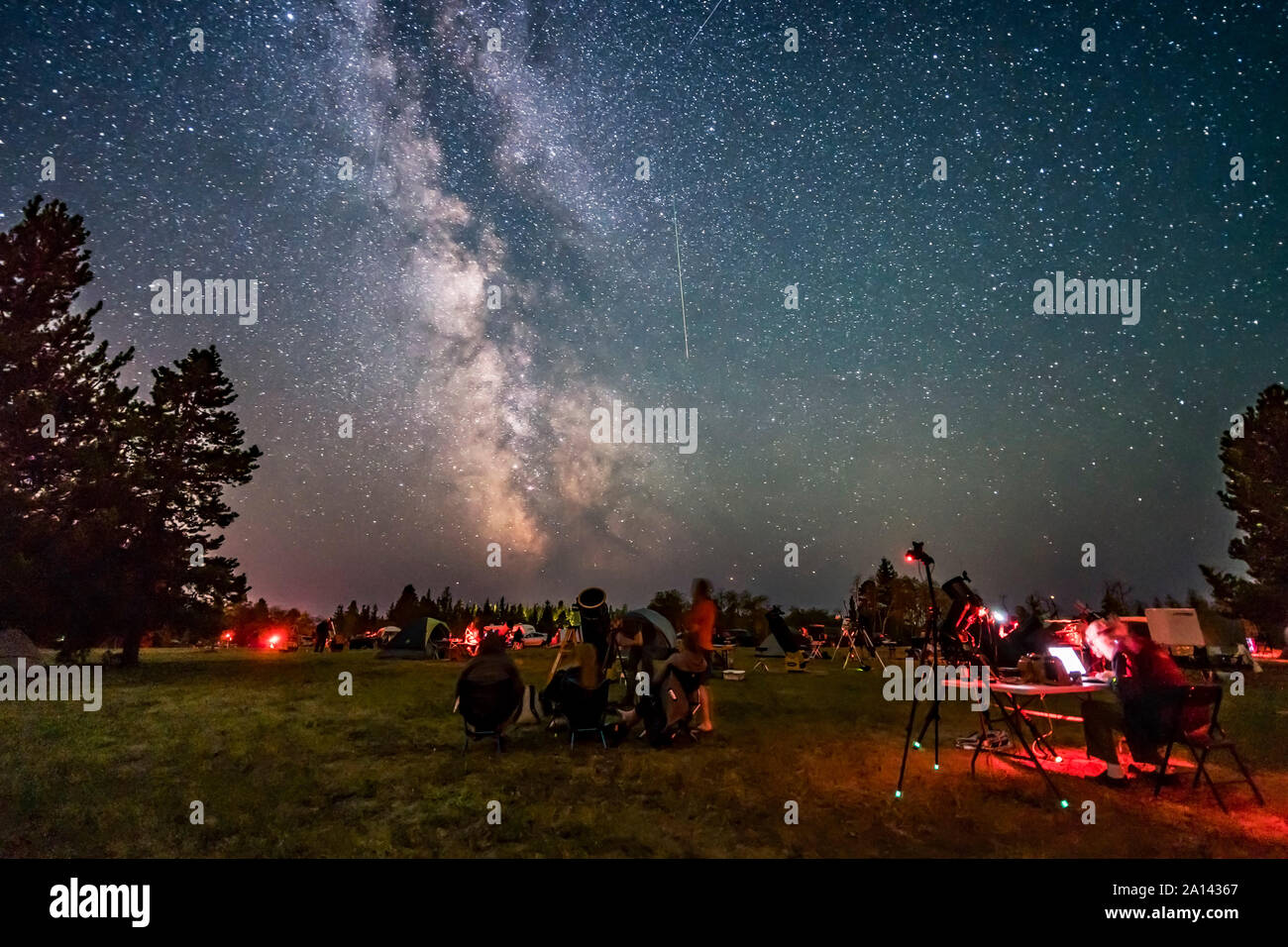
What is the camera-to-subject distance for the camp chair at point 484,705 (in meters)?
7.52

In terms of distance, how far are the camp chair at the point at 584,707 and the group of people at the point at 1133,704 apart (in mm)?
5911

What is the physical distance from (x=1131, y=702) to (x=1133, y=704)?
0.08 feet

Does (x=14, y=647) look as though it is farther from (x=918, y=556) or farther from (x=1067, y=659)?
(x=1067, y=659)

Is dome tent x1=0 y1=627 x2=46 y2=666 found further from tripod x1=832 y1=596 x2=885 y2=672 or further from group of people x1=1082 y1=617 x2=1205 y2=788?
tripod x1=832 y1=596 x2=885 y2=672

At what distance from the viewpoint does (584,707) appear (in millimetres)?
8273

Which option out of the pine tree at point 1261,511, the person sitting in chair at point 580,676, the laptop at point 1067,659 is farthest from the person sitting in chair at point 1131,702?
the pine tree at point 1261,511

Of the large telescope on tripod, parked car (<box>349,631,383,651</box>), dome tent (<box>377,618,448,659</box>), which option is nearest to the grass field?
the large telescope on tripod

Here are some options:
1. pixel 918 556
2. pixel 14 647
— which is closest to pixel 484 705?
pixel 918 556

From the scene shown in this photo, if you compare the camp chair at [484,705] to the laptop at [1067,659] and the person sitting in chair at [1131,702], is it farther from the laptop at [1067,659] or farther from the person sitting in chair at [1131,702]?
the person sitting in chair at [1131,702]

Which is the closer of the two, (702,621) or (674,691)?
(674,691)

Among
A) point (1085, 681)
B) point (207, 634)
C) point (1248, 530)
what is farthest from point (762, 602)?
point (1085, 681)
